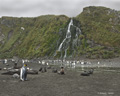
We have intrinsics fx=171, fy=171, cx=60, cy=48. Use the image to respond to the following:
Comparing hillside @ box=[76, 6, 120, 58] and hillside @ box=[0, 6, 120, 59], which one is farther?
hillside @ box=[0, 6, 120, 59]

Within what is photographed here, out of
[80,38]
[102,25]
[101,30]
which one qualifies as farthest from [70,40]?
[102,25]

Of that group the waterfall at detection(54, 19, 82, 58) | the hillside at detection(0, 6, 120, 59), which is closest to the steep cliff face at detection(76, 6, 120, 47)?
the hillside at detection(0, 6, 120, 59)

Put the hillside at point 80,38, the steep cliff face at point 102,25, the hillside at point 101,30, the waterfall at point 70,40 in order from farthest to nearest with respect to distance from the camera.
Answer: the steep cliff face at point 102,25 < the waterfall at point 70,40 < the hillside at point 80,38 < the hillside at point 101,30

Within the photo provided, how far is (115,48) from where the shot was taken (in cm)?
12825

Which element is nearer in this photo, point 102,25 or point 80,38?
point 80,38

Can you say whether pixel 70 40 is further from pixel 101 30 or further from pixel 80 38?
pixel 101 30

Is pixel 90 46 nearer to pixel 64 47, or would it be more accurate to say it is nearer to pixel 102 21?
pixel 64 47

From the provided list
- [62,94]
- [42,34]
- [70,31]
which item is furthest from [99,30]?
[62,94]

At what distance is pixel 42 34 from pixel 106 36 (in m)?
71.0

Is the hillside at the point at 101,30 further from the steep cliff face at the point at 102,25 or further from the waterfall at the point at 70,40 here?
the waterfall at the point at 70,40

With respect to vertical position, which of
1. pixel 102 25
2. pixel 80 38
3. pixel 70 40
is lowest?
pixel 70 40

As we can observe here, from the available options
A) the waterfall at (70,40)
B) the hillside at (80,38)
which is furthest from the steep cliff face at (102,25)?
the waterfall at (70,40)

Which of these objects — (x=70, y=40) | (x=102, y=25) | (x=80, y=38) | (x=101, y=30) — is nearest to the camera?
(x=80, y=38)

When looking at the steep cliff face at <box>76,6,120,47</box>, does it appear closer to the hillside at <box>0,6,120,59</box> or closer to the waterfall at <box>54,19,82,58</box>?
the hillside at <box>0,6,120,59</box>
